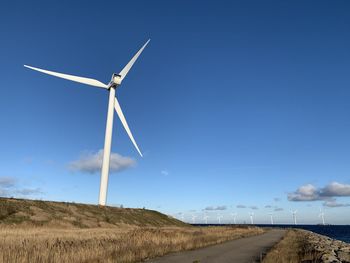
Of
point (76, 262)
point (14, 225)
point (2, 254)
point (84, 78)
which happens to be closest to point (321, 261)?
point (76, 262)

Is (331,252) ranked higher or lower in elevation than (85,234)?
lower

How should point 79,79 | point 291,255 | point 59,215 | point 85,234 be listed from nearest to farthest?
point 291,255 → point 85,234 → point 59,215 → point 79,79

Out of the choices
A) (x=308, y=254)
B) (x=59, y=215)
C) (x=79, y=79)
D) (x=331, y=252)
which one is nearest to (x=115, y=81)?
(x=79, y=79)

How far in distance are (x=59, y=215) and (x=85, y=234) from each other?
18.9 meters

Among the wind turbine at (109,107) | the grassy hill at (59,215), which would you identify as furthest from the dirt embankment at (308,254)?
the wind turbine at (109,107)

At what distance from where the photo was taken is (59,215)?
164ft

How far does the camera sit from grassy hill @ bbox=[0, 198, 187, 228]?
143 feet

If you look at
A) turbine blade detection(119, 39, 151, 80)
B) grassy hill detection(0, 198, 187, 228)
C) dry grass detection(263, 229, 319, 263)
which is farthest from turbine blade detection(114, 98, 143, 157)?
dry grass detection(263, 229, 319, 263)

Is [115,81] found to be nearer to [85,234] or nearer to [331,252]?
[85,234]

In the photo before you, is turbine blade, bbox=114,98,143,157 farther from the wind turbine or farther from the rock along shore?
the rock along shore

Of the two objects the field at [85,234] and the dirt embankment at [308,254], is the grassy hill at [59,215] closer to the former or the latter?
the field at [85,234]

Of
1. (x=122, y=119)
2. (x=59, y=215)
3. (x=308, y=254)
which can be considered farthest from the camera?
(x=122, y=119)

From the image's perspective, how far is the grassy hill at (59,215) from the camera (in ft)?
143

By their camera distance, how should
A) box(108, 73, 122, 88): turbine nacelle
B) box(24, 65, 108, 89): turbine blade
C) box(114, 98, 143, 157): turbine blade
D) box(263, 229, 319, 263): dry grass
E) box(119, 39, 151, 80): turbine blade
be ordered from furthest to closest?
1. box(108, 73, 122, 88): turbine nacelle
2. box(119, 39, 151, 80): turbine blade
3. box(114, 98, 143, 157): turbine blade
4. box(24, 65, 108, 89): turbine blade
5. box(263, 229, 319, 263): dry grass
